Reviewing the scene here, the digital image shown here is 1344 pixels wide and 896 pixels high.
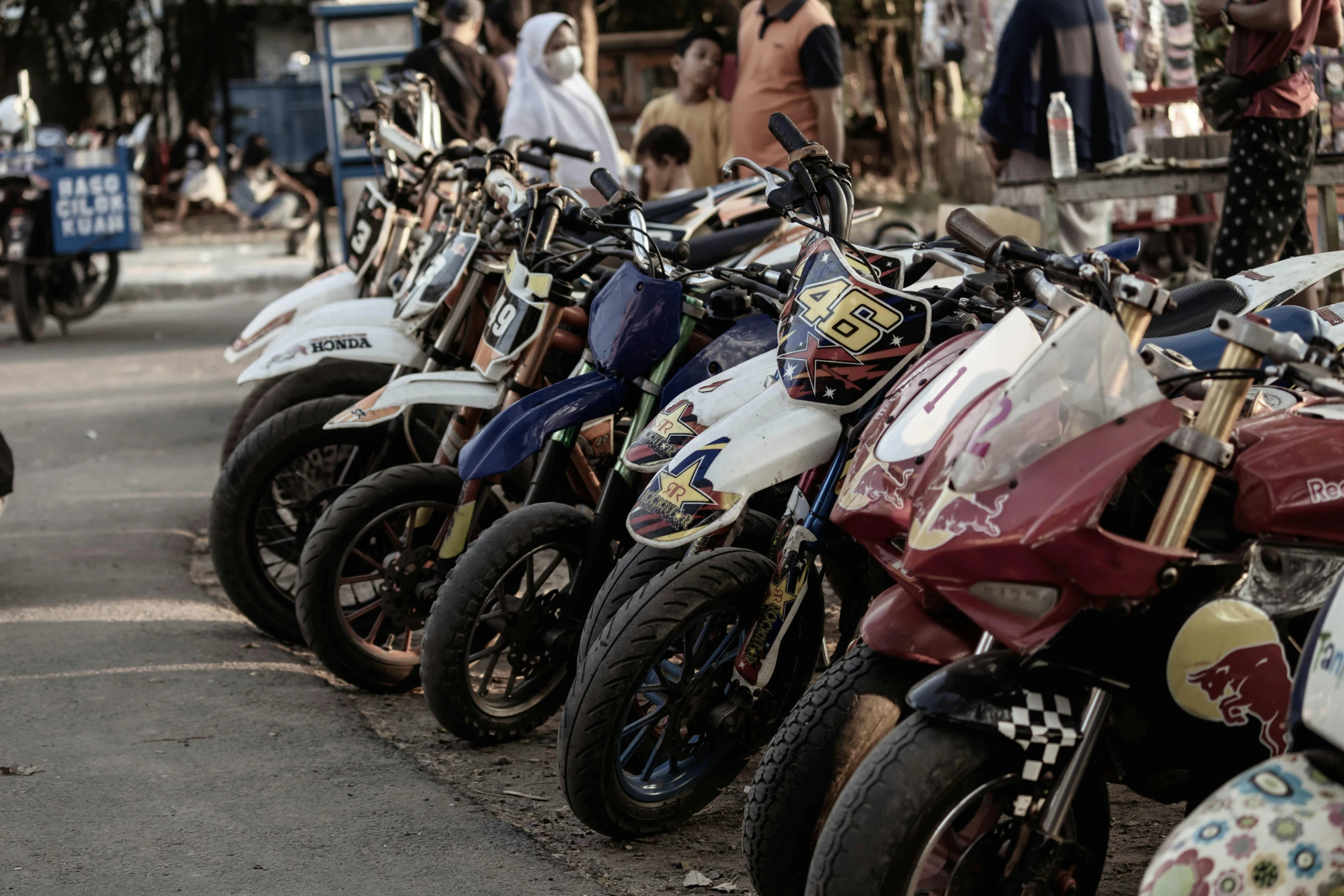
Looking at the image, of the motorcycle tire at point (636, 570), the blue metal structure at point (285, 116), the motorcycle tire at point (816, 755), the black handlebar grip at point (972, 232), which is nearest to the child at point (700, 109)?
the motorcycle tire at point (636, 570)

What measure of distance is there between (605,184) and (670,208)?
4.85 feet

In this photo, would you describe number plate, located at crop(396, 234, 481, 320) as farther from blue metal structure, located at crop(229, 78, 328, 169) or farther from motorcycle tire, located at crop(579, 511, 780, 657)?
blue metal structure, located at crop(229, 78, 328, 169)

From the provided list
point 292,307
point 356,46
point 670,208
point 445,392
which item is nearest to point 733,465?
point 445,392

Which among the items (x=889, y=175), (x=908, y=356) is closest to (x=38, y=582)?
(x=908, y=356)

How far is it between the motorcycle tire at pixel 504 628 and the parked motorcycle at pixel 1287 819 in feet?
6.24

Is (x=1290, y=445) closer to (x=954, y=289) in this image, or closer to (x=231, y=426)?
(x=954, y=289)

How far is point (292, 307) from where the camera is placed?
5.83 meters

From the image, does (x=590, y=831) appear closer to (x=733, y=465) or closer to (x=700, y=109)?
(x=733, y=465)

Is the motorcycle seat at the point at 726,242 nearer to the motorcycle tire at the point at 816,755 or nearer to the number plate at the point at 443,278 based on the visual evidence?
the number plate at the point at 443,278

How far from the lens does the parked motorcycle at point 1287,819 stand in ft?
6.29

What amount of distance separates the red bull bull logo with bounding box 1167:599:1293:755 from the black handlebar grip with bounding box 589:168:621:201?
210 centimetres

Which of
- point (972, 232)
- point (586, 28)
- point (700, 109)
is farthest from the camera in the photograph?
point (586, 28)

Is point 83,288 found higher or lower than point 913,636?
lower

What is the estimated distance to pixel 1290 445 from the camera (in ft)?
7.95
